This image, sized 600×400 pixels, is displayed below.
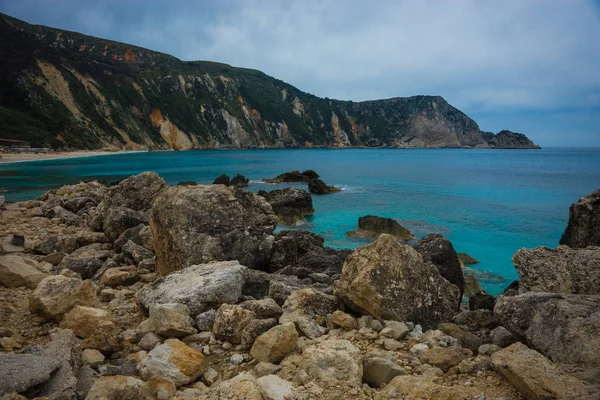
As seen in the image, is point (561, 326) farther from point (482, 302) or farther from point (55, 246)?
point (55, 246)

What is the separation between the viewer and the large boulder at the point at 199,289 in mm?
6516

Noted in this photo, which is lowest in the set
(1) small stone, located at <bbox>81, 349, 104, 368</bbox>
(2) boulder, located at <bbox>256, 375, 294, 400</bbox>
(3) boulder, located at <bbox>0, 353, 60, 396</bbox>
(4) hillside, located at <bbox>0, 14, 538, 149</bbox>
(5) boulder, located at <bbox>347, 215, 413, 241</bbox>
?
(5) boulder, located at <bbox>347, 215, 413, 241</bbox>

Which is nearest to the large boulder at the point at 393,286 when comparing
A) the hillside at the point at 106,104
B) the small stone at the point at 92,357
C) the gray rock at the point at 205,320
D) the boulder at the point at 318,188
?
the gray rock at the point at 205,320

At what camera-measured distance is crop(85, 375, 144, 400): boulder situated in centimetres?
406

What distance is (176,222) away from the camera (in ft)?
31.0

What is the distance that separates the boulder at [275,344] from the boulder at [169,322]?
1264mm

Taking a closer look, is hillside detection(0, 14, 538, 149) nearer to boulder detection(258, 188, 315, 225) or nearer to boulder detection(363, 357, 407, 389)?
boulder detection(258, 188, 315, 225)

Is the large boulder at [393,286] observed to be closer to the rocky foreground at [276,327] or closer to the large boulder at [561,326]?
the rocky foreground at [276,327]

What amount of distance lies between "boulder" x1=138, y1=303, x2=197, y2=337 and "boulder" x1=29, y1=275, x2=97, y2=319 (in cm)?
141

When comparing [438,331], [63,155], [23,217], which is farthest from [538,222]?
[63,155]

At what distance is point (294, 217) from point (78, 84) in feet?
418

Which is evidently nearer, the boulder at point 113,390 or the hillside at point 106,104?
the boulder at point 113,390

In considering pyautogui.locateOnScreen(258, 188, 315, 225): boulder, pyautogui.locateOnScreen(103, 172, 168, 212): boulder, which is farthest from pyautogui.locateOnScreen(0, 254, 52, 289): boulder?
pyautogui.locateOnScreen(258, 188, 315, 225): boulder

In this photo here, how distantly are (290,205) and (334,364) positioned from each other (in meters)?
23.8
